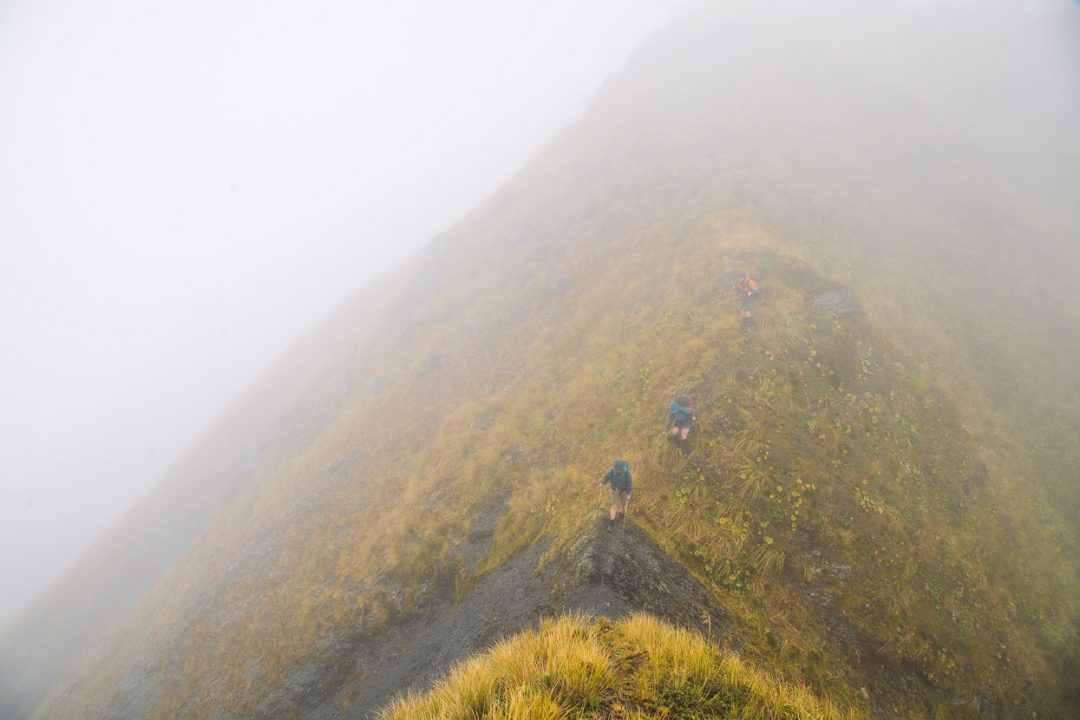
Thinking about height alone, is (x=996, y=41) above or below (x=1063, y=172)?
above

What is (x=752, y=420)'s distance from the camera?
1135 cm

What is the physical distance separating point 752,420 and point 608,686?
26.7ft

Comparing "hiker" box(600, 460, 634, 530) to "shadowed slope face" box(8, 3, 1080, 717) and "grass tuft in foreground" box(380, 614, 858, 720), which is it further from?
"grass tuft in foreground" box(380, 614, 858, 720)

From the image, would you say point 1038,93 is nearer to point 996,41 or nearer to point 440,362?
point 996,41

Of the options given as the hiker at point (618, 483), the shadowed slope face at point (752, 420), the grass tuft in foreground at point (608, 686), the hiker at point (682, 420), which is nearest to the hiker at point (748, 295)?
the shadowed slope face at point (752, 420)

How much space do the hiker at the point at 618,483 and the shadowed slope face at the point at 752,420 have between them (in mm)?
871

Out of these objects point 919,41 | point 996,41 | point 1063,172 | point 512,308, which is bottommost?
point 1063,172

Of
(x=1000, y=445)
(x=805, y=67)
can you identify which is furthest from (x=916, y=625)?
(x=805, y=67)

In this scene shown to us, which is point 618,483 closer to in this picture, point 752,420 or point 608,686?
point 752,420

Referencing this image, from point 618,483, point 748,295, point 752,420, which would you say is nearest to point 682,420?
point 752,420

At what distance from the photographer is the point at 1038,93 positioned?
3681 cm

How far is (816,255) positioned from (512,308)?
16477 mm

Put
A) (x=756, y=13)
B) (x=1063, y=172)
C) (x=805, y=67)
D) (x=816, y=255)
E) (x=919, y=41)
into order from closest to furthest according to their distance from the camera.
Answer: (x=816, y=255) → (x=1063, y=172) → (x=805, y=67) → (x=919, y=41) → (x=756, y=13)

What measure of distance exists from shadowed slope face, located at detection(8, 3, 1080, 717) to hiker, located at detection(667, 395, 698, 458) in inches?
17.4
